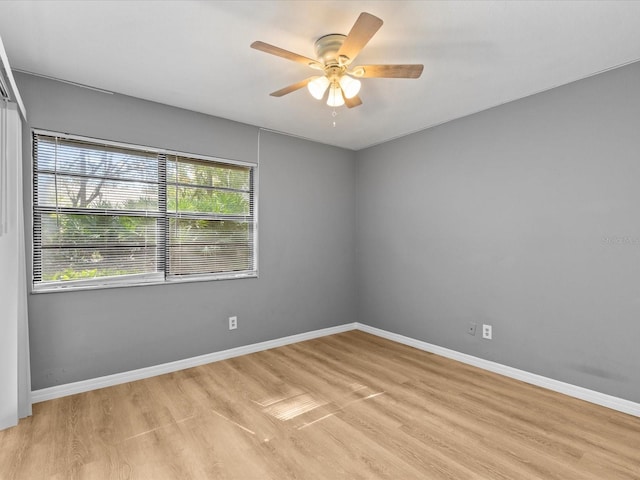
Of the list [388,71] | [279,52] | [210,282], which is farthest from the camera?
[210,282]

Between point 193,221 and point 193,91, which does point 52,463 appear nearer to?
point 193,221

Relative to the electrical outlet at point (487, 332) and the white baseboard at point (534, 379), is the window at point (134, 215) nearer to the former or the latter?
the white baseboard at point (534, 379)

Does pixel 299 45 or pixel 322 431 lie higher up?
pixel 299 45

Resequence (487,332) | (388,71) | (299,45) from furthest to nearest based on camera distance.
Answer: (487,332)
(299,45)
(388,71)

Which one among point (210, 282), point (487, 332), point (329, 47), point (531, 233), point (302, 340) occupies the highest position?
point (329, 47)

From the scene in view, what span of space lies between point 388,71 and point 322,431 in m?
2.28

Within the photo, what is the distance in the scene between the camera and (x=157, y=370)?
120 inches

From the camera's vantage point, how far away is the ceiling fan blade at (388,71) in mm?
1930

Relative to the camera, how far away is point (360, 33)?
1661mm

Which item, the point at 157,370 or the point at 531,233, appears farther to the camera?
the point at 157,370

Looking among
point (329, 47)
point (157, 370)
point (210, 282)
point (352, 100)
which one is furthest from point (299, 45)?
point (157, 370)

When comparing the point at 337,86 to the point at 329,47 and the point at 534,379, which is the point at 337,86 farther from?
the point at 534,379

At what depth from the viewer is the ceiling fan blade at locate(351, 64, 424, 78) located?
193cm

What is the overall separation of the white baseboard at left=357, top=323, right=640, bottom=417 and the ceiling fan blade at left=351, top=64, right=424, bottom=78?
2.64m
